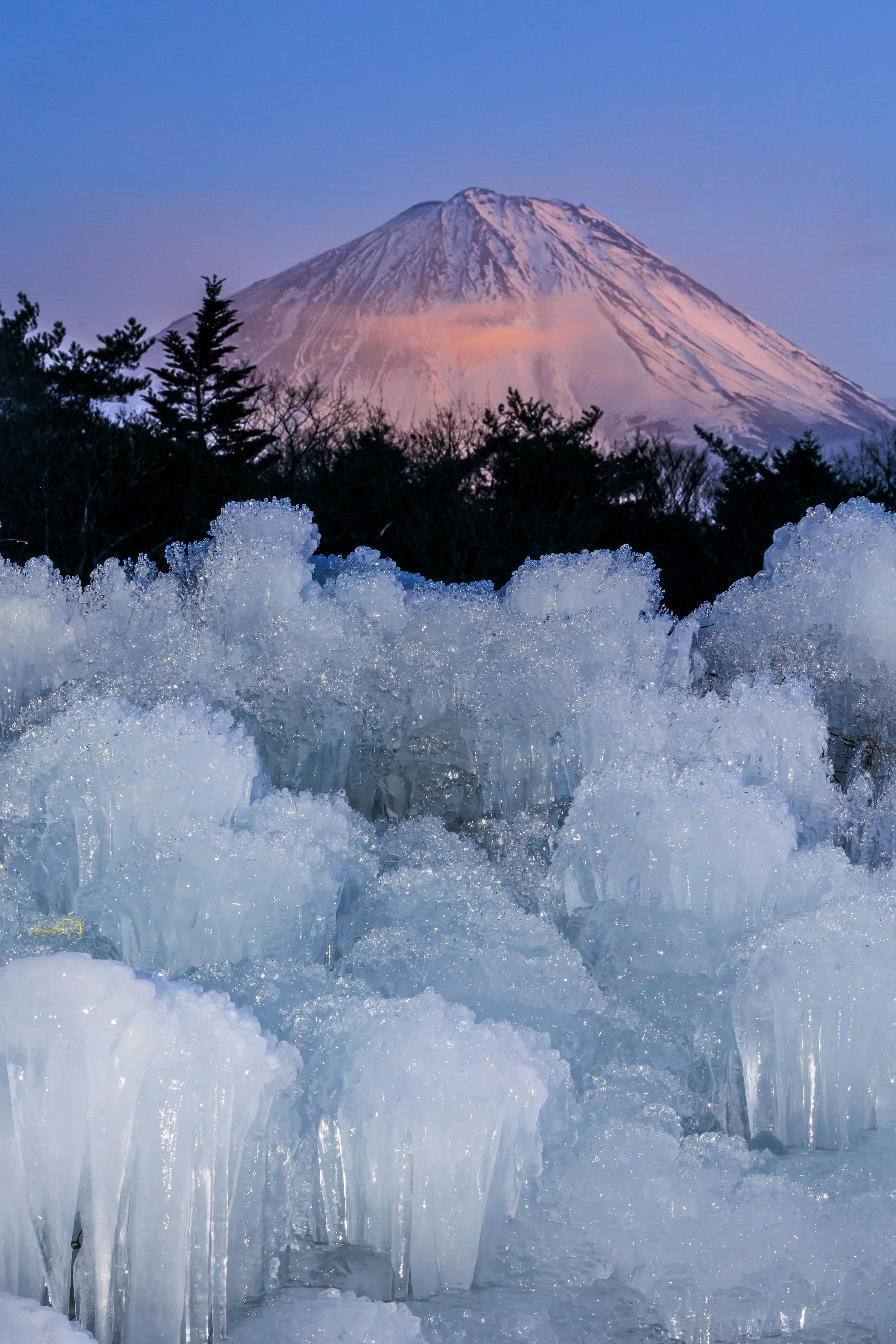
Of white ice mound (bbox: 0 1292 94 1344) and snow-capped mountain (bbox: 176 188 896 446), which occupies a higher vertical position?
snow-capped mountain (bbox: 176 188 896 446)

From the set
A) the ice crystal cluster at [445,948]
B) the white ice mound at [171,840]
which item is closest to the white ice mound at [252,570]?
the ice crystal cluster at [445,948]

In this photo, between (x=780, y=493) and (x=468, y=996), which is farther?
(x=780, y=493)

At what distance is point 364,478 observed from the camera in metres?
26.2

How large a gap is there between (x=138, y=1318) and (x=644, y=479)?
28040mm

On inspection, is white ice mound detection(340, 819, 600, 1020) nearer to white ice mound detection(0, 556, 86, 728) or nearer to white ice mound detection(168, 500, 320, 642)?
white ice mound detection(168, 500, 320, 642)

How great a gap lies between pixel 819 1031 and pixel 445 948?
3.68 feet

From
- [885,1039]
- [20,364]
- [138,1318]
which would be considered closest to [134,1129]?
[138,1318]

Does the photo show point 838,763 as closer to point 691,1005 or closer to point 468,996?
point 691,1005

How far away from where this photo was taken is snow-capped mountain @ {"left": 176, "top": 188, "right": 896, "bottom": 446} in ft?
235

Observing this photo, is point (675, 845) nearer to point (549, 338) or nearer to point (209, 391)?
point (209, 391)

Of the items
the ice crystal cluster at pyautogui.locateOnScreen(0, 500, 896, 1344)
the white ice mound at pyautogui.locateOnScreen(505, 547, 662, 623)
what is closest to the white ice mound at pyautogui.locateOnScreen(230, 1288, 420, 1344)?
the ice crystal cluster at pyautogui.locateOnScreen(0, 500, 896, 1344)

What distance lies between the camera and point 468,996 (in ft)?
10.3

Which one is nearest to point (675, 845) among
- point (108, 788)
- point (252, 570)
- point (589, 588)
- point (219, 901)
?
point (219, 901)

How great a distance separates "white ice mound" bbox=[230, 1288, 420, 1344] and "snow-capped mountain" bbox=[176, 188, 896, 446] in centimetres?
6872
